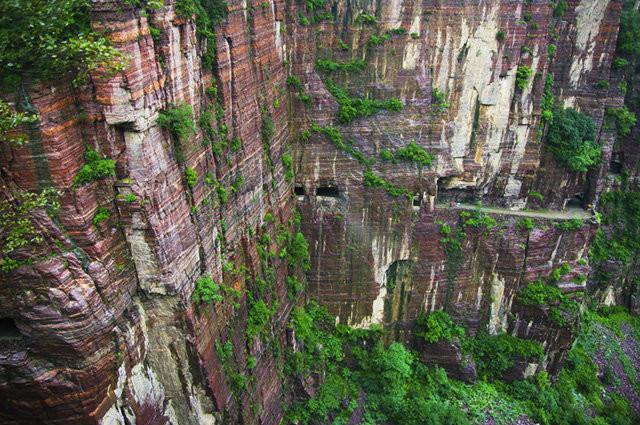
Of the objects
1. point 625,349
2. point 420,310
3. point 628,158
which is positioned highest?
point 628,158

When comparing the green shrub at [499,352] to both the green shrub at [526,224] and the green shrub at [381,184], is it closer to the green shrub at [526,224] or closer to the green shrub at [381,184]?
the green shrub at [526,224]

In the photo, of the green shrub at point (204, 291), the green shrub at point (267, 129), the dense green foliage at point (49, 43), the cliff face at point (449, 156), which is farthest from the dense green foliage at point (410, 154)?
the dense green foliage at point (49, 43)

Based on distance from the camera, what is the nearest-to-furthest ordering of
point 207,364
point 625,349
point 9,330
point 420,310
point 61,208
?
point 61,208 < point 9,330 < point 207,364 < point 420,310 < point 625,349

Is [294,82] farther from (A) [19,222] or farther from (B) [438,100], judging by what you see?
(A) [19,222]

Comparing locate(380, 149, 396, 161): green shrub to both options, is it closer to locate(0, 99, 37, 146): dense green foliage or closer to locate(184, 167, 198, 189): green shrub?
locate(184, 167, 198, 189): green shrub

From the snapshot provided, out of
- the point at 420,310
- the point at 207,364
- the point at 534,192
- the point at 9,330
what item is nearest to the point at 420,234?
the point at 420,310

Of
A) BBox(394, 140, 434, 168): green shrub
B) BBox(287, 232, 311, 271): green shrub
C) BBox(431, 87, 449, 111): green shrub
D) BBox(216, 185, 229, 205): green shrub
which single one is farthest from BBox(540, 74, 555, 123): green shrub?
BBox(216, 185, 229, 205): green shrub

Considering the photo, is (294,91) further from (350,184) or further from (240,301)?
(240,301)

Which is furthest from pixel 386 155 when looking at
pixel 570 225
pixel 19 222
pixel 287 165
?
pixel 19 222

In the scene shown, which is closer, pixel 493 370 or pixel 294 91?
pixel 294 91
